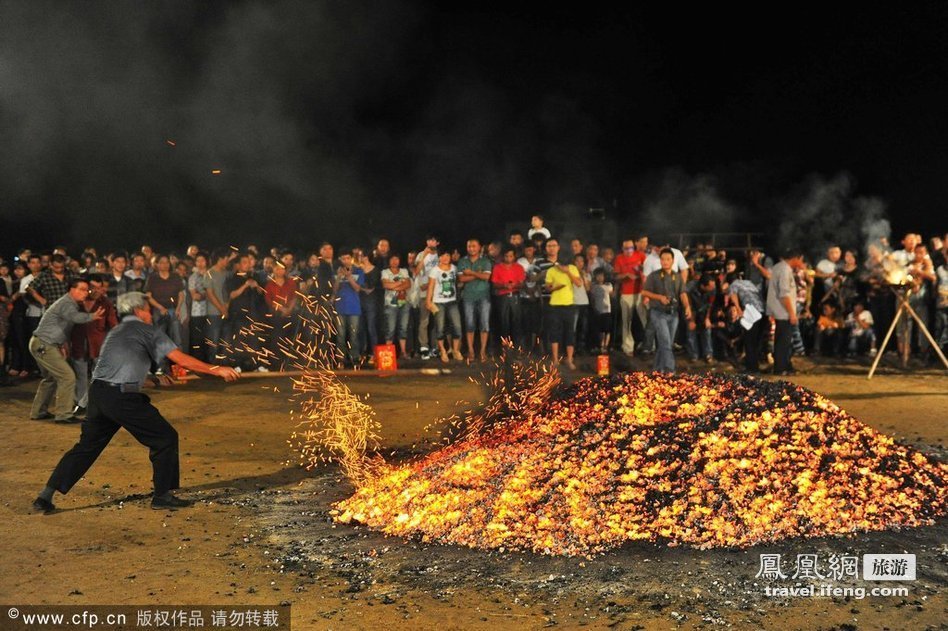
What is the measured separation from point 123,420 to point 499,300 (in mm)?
8311

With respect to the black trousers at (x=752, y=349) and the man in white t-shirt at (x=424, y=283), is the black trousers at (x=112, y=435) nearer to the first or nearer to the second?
the man in white t-shirt at (x=424, y=283)

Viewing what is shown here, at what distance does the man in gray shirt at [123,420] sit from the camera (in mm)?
6887

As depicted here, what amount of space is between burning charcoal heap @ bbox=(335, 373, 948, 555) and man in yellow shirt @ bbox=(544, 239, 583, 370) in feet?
21.0

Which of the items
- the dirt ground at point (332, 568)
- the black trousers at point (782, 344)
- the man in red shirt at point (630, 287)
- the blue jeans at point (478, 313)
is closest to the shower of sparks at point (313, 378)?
the dirt ground at point (332, 568)

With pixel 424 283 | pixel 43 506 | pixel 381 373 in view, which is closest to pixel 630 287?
pixel 424 283

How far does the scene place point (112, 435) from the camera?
6.96m

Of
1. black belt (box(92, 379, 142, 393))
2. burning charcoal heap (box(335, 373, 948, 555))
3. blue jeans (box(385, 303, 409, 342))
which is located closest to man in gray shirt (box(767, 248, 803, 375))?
blue jeans (box(385, 303, 409, 342))

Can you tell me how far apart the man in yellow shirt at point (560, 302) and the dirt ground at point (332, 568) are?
617 centimetres

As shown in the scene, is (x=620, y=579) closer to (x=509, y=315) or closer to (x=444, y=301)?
(x=444, y=301)

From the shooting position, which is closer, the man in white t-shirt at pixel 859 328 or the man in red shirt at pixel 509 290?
the man in red shirt at pixel 509 290

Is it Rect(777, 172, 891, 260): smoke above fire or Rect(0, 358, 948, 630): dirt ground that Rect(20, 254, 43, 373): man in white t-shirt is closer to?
Rect(0, 358, 948, 630): dirt ground

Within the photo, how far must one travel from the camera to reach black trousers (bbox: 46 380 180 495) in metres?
6.88

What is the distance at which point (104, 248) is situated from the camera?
63.5ft

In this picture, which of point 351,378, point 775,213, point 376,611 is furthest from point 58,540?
Answer: point 775,213
